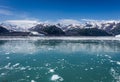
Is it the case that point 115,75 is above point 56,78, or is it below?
below

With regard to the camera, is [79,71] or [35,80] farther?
[79,71]

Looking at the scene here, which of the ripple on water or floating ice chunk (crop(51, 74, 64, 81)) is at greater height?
floating ice chunk (crop(51, 74, 64, 81))

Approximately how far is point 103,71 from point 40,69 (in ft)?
31.6

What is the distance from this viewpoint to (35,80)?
24391 mm

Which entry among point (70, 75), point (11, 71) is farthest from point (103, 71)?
point (11, 71)

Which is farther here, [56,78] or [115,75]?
[115,75]

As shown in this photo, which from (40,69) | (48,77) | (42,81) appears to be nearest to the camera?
(42,81)

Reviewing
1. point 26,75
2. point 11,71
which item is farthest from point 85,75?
point 11,71

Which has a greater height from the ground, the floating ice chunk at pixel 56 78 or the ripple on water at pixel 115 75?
the floating ice chunk at pixel 56 78

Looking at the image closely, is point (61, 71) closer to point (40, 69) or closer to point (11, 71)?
point (40, 69)

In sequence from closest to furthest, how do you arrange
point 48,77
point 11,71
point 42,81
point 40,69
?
1. point 42,81
2. point 48,77
3. point 11,71
4. point 40,69

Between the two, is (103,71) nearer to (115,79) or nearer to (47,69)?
(115,79)

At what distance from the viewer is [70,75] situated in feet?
88.1

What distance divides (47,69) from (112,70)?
32.8 ft
